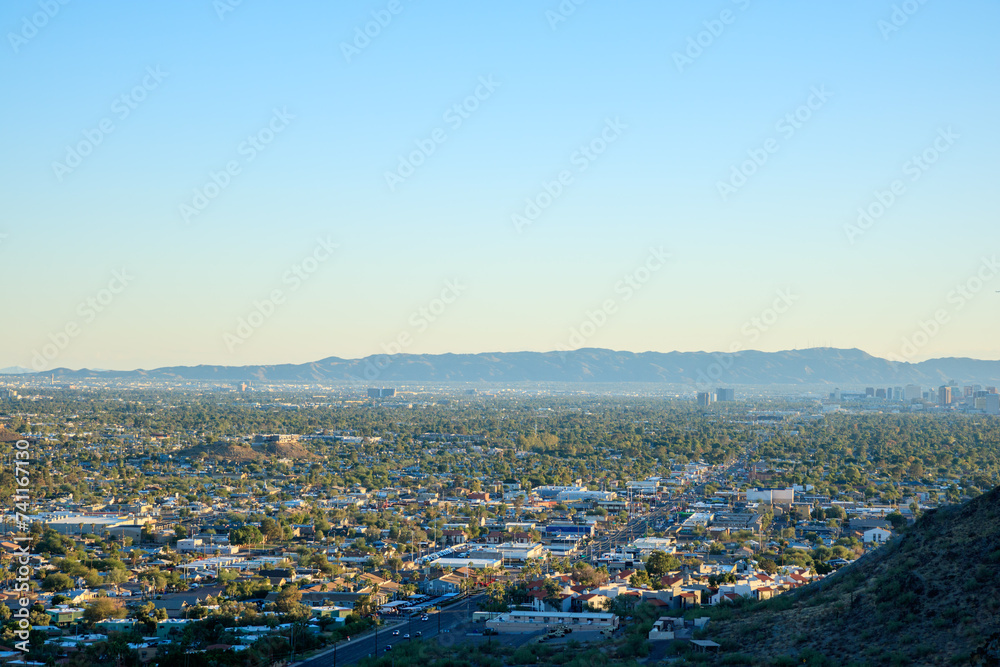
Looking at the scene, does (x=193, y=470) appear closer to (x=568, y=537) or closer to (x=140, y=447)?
(x=140, y=447)

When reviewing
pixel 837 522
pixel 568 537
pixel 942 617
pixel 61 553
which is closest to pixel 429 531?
pixel 568 537

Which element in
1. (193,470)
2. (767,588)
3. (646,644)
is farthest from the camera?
(193,470)

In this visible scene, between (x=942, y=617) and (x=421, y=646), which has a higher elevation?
(x=942, y=617)

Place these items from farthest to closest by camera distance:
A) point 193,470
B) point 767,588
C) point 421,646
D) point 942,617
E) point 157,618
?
point 193,470, point 767,588, point 157,618, point 421,646, point 942,617

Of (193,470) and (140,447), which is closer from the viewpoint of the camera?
(193,470)

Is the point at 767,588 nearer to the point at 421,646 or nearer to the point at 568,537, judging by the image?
the point at 421,646

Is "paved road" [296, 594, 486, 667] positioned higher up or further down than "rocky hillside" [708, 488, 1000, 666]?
further down
